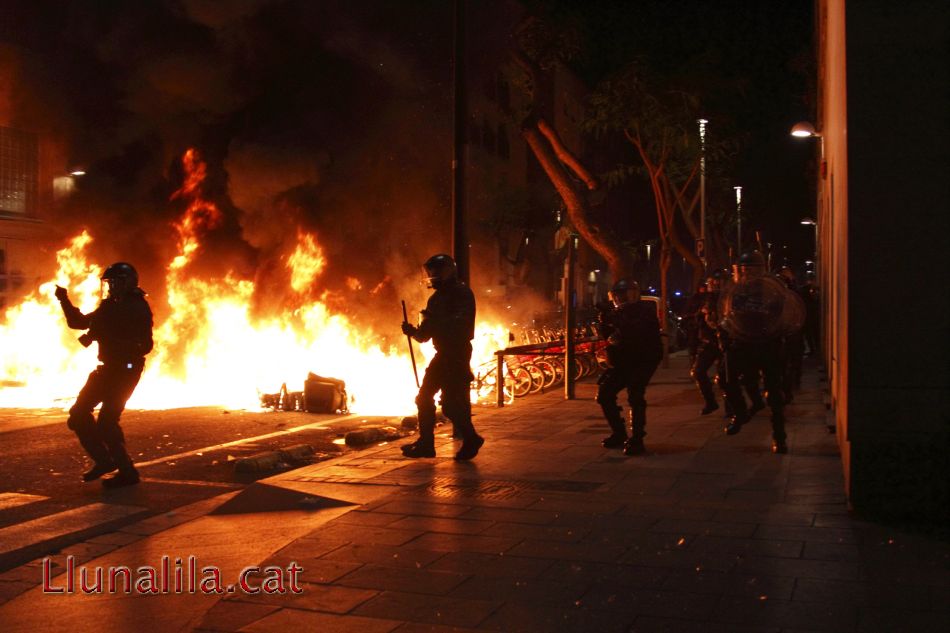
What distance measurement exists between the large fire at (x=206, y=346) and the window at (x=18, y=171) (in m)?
2.14

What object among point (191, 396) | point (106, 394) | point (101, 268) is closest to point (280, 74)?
point (101, 268)

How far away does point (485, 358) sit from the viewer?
18.3m

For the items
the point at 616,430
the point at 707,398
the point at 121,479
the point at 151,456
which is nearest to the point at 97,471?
the point at 121,479

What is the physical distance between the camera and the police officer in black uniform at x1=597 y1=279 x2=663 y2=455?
28.3 ft

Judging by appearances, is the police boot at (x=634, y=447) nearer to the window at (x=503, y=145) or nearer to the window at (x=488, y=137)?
the window at (x=488, y=137)

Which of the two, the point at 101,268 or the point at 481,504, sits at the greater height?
the point at 101,268

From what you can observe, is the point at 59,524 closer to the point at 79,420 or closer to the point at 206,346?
the point at 79,420

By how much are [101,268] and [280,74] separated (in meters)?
4.66

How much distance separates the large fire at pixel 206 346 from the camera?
14656mm

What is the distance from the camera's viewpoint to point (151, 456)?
31.1 ft

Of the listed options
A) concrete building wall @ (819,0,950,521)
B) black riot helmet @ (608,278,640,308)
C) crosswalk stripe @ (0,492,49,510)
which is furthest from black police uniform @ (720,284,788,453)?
crosswalk stripe @ (0,492,49,510)

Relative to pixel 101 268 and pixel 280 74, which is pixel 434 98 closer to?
pixel 280 74

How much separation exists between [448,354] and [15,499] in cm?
349

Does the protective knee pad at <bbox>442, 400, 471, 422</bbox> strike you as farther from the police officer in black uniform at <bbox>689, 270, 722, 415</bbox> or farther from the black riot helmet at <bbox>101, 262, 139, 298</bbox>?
the police officer in black uniform at <bbox>689, 270, 722, 415</bbox>
